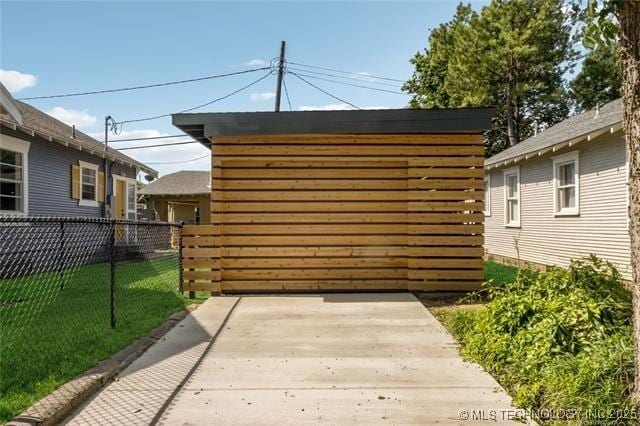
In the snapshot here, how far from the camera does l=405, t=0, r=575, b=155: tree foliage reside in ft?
67.5

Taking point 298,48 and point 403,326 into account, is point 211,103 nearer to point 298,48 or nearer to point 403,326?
point 298,48

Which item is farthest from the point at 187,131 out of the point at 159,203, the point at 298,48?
the point at 159,203

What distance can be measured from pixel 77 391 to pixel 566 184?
1019cm

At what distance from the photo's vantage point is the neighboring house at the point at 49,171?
930 cm

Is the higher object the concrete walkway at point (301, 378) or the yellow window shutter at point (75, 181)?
the yellow window shutter at point (75, 181)

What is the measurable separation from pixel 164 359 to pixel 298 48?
48.3 feet

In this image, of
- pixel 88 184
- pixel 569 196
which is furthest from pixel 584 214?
pixel 88 184

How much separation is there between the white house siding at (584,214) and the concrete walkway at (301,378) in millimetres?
5105

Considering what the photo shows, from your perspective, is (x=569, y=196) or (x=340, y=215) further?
(x=569, y=196)

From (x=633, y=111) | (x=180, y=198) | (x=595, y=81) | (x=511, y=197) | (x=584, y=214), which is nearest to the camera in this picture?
(x=633, y=111)

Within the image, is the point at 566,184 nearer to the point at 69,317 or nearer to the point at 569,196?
the point at 569,196

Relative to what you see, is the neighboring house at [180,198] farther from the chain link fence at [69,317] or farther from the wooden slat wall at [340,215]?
the wooden slat wall at [340,215]

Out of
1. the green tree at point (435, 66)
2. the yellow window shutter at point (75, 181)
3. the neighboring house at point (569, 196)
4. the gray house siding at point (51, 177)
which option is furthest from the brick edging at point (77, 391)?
the green tree at point (435, 66)

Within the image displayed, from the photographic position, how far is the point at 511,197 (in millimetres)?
12516
